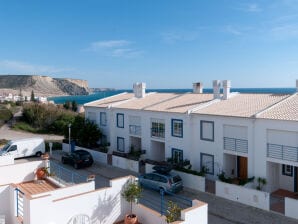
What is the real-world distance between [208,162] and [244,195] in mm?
5177

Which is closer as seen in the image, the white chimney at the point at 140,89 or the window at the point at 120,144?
the window at the point at 120,144

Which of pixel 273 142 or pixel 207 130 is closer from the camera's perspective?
pixel 273 142

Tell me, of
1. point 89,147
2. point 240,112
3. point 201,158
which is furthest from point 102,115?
point 240,112

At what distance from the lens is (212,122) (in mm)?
23641

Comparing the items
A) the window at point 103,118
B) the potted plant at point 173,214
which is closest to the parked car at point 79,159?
the window at point 103,118

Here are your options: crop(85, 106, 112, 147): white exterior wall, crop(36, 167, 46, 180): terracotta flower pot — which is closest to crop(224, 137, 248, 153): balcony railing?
crop(36, 167, 46, 180): terracotta flower pot

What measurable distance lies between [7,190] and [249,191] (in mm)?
13412

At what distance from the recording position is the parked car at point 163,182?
20722 millimetres

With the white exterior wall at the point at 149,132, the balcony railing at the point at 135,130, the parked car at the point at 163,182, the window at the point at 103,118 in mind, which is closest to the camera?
the parked car at the point at 163,182

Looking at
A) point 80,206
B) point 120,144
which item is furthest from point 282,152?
point 120,144

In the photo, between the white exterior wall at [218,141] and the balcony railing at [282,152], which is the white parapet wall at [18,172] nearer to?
the white exterior wall at [218,141]

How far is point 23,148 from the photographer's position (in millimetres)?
31672

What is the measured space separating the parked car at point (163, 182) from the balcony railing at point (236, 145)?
14.1 feet

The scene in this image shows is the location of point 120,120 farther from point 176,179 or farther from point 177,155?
point 176,179
